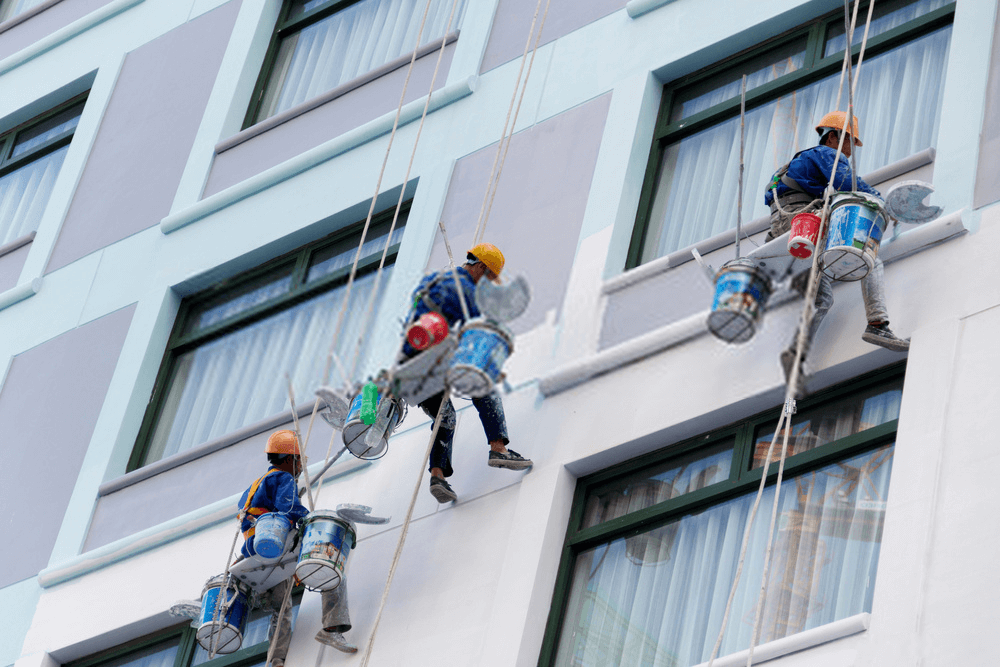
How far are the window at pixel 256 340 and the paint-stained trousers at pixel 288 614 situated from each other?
245cm

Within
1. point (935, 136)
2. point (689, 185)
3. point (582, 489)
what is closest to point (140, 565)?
point (582, 489)

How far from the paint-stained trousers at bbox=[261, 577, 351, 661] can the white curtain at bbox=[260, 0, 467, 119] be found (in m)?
6.11

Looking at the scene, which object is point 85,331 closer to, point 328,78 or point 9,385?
point 9,385

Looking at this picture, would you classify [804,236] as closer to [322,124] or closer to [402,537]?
[402,537]

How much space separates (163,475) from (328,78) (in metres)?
4.58

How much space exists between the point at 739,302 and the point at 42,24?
488 inches

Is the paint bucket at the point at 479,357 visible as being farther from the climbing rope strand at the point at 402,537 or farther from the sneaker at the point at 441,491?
the sneaker at the point at 441,491

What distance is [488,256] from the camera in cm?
1300

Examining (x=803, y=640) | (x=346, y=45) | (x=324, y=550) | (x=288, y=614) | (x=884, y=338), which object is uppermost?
(x=346, y=45)

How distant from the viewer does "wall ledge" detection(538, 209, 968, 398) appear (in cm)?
1178

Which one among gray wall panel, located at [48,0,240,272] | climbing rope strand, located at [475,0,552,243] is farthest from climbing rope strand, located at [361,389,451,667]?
gray wall panel, located at [48,0,240,272]

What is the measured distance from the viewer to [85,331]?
56.4 ft

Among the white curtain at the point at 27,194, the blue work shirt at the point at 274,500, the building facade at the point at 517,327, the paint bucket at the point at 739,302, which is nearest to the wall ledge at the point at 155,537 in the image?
the building facade at the point at 517,327

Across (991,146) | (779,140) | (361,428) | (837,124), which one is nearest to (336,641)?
(361,428)
